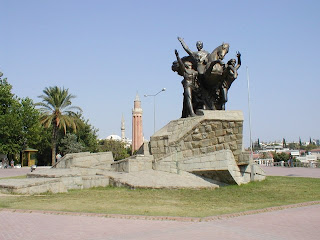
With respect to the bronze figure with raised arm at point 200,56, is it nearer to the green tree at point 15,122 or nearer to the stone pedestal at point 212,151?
the stone pedestal at point 212,151

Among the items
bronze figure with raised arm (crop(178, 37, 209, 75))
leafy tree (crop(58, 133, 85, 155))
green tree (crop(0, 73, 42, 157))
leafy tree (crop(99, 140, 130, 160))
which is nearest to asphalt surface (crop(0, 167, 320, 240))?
bronze figure with raised arm (crop(178, 37, 209, 75))

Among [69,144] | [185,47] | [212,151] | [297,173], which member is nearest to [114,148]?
[69,144]

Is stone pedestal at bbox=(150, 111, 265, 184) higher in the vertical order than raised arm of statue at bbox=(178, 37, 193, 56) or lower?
lower

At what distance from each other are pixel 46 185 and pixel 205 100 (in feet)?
25.8

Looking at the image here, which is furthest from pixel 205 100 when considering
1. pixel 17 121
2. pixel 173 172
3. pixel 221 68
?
pixel 17 121

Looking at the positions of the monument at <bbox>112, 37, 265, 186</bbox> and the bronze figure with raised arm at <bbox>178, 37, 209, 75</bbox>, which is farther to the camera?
the bronze figure with raised arm at <bbox>178, 37, 209, 75</bbox>

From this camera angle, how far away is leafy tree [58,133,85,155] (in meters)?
43.1

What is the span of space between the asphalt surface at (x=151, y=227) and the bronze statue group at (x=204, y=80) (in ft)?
28.2

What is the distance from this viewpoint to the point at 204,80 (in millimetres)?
15703

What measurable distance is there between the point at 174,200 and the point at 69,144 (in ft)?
118

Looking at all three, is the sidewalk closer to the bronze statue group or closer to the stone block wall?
the bronze statue group

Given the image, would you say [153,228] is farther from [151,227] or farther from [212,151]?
[212,151]

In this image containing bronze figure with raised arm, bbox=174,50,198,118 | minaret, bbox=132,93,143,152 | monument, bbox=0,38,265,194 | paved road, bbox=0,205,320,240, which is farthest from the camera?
minaret, bbox=132,93,143,152

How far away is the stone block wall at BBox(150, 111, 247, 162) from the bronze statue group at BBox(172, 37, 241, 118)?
168cm
